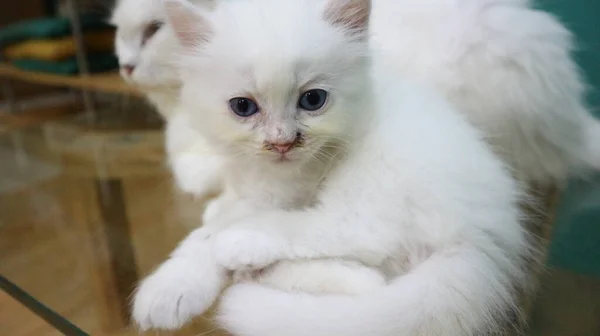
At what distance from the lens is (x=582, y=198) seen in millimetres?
778

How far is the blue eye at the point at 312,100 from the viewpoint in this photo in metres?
0.60

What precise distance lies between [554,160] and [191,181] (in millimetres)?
613

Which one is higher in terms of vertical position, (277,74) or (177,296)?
(277,74)

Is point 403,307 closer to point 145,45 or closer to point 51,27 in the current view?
point 145,45

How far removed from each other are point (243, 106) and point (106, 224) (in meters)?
0.45

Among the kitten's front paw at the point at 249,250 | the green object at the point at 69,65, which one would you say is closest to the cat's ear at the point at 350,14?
the kitten's front paw at the point at 249,250

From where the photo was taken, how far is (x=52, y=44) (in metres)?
1.85

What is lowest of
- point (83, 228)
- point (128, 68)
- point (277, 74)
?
point (83, 228)

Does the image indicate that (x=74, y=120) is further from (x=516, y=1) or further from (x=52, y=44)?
(x=516, y=1)

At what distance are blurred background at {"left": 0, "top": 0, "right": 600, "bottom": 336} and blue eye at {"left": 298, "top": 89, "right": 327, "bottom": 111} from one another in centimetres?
26

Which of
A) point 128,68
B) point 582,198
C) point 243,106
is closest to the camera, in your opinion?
point 243,106

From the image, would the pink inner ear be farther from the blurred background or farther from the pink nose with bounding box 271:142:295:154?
the blurred background

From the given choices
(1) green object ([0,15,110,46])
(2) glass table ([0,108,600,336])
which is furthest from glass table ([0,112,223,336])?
(1) green object ([0,15,110,46])

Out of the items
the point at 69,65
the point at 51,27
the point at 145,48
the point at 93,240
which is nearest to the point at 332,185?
the point at 93,240
